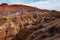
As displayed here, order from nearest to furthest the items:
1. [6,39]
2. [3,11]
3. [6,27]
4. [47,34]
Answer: [47,34] < [6,39] < [6,27] < [3,11]

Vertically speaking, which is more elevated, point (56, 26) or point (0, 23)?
point (56, 26)

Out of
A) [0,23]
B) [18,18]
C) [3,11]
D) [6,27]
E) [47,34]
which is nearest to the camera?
[47,34]

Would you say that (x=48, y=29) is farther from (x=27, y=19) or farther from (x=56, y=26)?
(x=27, y=19)

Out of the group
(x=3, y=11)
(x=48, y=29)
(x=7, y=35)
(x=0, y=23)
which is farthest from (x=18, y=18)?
(x=3, y=11)

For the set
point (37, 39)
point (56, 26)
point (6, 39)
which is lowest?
point (6, 39)

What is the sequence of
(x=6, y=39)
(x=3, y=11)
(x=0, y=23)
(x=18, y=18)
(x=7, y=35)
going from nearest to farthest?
(x=6, y=39), (x=7, y=35), (x=0, y=23), (x=18, y=18), (x=3, y=11)

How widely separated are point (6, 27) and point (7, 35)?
251cm

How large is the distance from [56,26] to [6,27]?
83.1 ft

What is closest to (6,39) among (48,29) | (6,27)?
(6,27)

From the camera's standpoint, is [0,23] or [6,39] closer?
[6,39]

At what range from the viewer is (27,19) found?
43469 millimetres

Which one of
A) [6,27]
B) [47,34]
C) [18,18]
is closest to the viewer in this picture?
[47,34]

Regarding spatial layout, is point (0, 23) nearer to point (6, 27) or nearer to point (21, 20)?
point (6, 27)

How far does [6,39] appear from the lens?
96.8 ft
